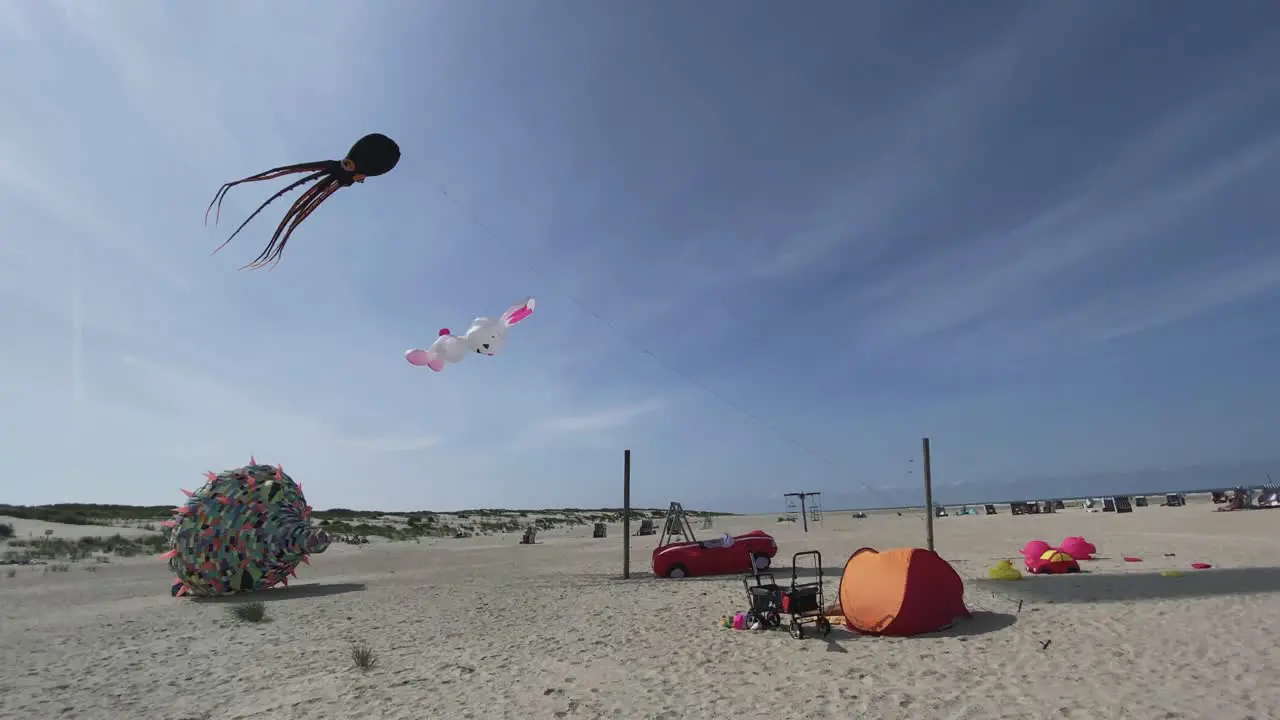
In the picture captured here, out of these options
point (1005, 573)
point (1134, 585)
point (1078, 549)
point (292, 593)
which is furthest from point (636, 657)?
point (1078, 549)

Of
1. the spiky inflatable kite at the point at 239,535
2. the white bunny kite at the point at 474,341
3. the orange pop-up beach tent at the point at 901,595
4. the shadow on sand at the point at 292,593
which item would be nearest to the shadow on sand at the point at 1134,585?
→ the orange pop-up beach tent at the point at 901,595

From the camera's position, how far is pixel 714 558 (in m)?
18.0

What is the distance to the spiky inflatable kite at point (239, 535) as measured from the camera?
48.5ft

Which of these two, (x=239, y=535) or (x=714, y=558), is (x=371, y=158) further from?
(x=714, y=558)

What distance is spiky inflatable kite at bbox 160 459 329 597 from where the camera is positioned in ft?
48.5

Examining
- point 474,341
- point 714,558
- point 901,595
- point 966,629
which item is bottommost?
point 714,558

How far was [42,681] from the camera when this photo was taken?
8477mm

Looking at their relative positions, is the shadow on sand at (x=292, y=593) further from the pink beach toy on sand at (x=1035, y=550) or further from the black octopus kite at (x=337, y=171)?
the pink beach toy on sand at (x=1035, y=550)

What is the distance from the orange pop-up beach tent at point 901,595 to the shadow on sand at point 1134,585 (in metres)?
3.21

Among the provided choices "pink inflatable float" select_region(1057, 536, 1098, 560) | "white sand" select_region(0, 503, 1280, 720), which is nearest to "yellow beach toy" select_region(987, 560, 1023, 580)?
"white sand" select_region(0, 503, 1280, 720)

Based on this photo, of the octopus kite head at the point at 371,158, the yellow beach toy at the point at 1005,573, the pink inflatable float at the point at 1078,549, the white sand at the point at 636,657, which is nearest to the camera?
the white sand at the point at 636,657

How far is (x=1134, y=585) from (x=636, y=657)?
10.7 m

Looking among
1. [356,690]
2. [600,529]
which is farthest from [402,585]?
[600,529]

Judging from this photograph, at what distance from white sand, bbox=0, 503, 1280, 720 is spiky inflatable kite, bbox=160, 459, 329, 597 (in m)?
0.79
